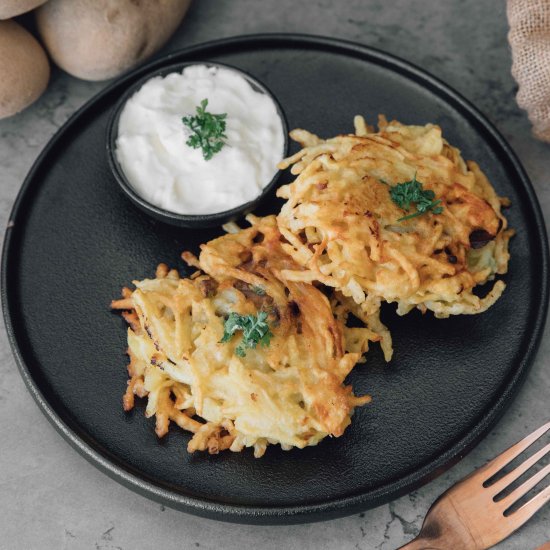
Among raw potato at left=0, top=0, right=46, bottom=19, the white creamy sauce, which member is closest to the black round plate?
the white creamy sauce

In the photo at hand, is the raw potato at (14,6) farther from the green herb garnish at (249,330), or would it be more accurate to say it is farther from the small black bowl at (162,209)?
the green herb garnish at (249,330)

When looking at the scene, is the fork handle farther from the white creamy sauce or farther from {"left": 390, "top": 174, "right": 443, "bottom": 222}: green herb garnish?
the white creamy sauce

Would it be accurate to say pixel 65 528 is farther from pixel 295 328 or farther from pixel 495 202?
pixel 495 202

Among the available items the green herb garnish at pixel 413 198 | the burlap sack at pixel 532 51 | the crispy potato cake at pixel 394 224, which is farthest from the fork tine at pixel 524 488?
the burlap sack at pixel 532 51

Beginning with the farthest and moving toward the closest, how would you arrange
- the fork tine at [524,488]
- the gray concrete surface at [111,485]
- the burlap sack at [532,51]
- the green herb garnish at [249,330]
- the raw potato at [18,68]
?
the raw potato at [18,68]
the burlap sack at [532,51]
the gray concrete surface at [111,485]
the fork tine at [524,488]
the green herb garnish at [249,330]

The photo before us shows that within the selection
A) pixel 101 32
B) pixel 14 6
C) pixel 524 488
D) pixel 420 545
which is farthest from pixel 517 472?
pixel 14 6

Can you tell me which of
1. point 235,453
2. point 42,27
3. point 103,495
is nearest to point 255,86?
point 42,27
